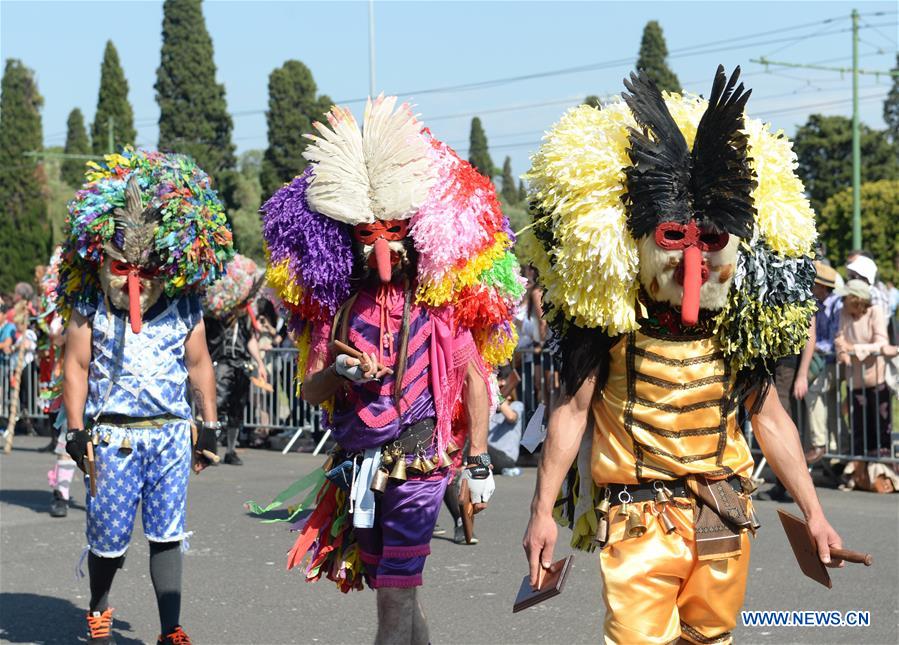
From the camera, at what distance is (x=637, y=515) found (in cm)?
365

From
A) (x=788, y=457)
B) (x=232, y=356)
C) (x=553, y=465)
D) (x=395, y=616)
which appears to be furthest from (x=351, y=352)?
(x=232, y=356)

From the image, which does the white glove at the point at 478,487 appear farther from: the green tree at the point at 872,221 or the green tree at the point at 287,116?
the green tree at the point at 287,116

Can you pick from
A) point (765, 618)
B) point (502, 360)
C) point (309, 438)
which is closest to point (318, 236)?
point (502, 360)

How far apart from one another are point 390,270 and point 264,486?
6.64 metres

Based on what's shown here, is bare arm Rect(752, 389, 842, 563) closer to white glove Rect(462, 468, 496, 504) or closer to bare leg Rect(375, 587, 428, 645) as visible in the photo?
white glove Rect(462, 468, 496, 504)

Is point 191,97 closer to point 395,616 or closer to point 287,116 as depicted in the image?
point 287,116

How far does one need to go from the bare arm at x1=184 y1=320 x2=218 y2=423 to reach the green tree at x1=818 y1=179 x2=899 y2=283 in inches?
1578

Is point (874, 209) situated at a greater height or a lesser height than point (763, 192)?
greater

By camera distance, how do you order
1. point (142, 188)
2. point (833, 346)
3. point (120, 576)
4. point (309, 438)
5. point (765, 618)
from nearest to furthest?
1. point (142, 188)
2. point (765, 618)
3. point (120, 576)
4. point (833, 346)
5. point (309, 438)

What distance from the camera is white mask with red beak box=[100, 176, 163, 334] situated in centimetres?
540

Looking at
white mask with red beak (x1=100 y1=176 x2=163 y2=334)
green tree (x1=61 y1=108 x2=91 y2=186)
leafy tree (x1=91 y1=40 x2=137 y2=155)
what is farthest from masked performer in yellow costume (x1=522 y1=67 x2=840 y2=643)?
green tree (x1=61 y1=108 x2=91 y2=186)

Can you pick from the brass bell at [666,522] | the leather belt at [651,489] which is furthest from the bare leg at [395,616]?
the brass bell at [666,522]

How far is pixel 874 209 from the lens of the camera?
44.1m

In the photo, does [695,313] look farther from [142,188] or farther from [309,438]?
[309,438]
